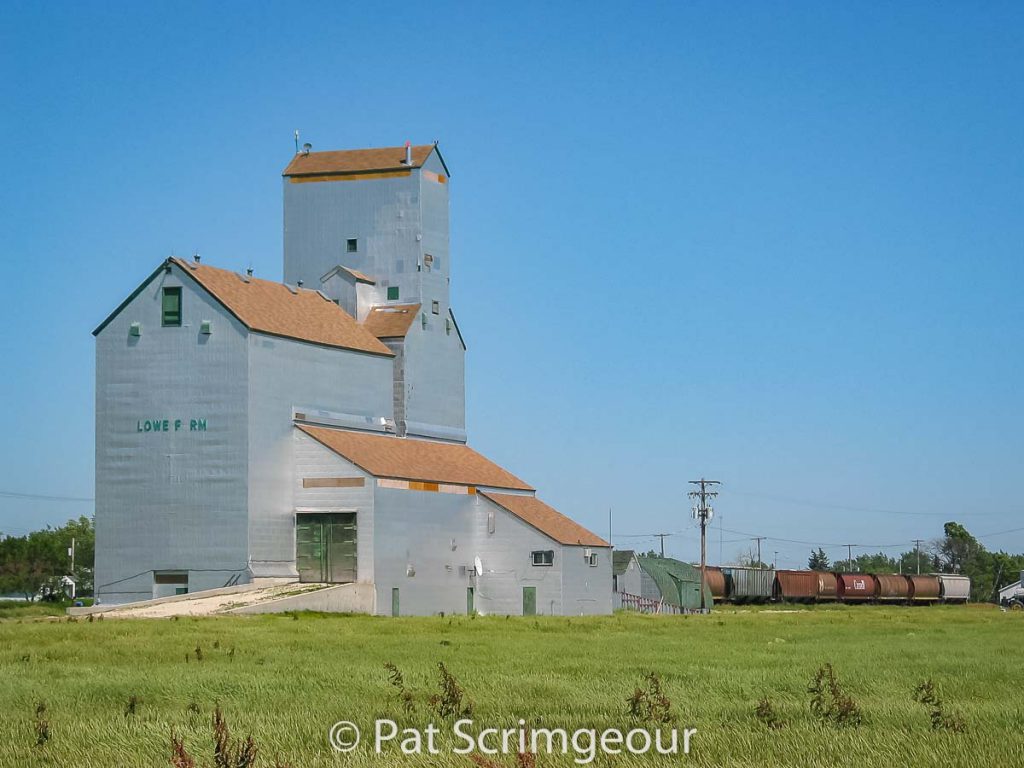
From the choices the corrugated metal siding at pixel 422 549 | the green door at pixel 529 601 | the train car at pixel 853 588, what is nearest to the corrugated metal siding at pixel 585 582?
the green door at pixel 529 601

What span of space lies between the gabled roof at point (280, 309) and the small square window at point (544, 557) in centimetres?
1269

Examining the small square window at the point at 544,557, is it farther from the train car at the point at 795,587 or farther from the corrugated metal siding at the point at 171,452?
the train car at the point at 795,587

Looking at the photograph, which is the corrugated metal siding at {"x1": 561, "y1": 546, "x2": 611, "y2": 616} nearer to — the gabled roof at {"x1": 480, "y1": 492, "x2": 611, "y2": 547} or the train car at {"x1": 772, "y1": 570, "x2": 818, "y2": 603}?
the gabled roof at {"x1": 480, "y1": 492, "x2": 611, "y2": 547}

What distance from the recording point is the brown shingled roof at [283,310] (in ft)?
212

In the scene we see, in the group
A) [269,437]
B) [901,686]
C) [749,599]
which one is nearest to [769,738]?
[901,686]

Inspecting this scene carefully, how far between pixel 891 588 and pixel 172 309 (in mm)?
65343

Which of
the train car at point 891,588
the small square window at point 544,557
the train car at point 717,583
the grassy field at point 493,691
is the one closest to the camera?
the grassy field at point 493,691

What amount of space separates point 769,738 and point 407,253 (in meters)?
62.3

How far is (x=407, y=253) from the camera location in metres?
76.8

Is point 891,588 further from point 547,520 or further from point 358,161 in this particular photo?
point 358,161

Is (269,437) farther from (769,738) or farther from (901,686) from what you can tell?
(769,738)

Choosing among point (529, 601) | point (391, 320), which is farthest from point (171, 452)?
point (529, 601)

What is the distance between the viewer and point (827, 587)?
106 metres

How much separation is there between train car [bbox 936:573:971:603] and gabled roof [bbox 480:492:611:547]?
168 ft
